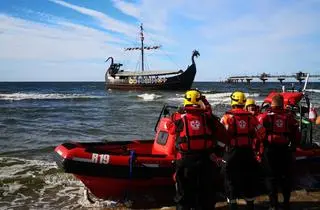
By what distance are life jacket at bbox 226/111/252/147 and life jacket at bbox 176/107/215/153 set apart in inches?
29.8

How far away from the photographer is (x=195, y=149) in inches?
200

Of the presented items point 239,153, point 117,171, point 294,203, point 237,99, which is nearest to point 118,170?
point 117,171

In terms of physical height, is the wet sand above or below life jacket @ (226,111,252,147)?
below

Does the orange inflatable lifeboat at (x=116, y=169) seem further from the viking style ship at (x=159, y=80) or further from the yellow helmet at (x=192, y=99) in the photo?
the viking style ship at (x=159, y=80)

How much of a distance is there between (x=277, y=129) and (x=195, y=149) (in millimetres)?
1638

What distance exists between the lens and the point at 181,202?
5.32 meters

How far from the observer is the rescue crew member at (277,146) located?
20.1 feet

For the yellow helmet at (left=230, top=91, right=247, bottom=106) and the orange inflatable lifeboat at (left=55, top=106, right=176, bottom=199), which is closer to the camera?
the yellow helmet at (left=230, top=91, right=247, bottom=106)

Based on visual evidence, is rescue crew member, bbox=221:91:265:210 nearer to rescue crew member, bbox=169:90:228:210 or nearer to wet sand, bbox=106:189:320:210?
rescue crew member, bbox=169:90:228:210

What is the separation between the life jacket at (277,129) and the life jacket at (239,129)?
0.44 m

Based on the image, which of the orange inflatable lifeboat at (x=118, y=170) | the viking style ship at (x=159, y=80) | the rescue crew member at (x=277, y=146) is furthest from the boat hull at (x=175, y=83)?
the rescue crew member at (x=277, y=146)

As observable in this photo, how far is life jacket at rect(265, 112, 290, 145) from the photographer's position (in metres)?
6.12

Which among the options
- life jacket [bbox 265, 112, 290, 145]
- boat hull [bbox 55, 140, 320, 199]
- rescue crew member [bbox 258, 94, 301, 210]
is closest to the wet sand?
boat hull [bbox 55, 140, 320, 199]

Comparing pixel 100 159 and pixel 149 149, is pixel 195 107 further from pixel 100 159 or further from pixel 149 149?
pixel 149 149
